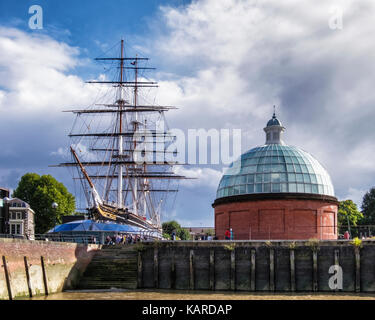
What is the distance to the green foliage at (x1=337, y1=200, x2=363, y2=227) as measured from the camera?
7154 centimetres

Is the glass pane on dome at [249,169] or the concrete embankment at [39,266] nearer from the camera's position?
the concrete embankment at [39,266]

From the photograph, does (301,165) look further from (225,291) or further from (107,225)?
(107,225)

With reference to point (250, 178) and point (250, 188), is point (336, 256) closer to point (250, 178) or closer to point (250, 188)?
point (250, 188)

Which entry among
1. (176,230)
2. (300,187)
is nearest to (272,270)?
(300,187)

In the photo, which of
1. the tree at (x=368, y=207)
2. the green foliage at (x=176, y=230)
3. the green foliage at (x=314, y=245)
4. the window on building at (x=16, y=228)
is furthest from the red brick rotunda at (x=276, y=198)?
the green foliage at (x=176, y=230)

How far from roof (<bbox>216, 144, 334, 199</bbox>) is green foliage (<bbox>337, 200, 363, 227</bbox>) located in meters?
26.0

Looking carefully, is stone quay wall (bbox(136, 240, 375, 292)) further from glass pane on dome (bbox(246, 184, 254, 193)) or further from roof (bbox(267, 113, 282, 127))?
roof (bbox(267, 113, 282, 127))

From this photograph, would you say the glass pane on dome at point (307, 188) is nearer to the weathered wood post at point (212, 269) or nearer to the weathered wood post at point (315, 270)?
the weathered wood post at point (315, 270)

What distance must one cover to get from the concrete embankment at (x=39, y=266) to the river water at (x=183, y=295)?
90 centimetres

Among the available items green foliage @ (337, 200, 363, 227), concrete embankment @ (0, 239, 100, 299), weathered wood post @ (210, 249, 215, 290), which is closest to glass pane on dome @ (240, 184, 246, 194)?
weathered wood post @ (210, 249, 215, 290)

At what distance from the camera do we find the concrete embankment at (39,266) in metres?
27.7

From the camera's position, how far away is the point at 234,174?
46.5 m
